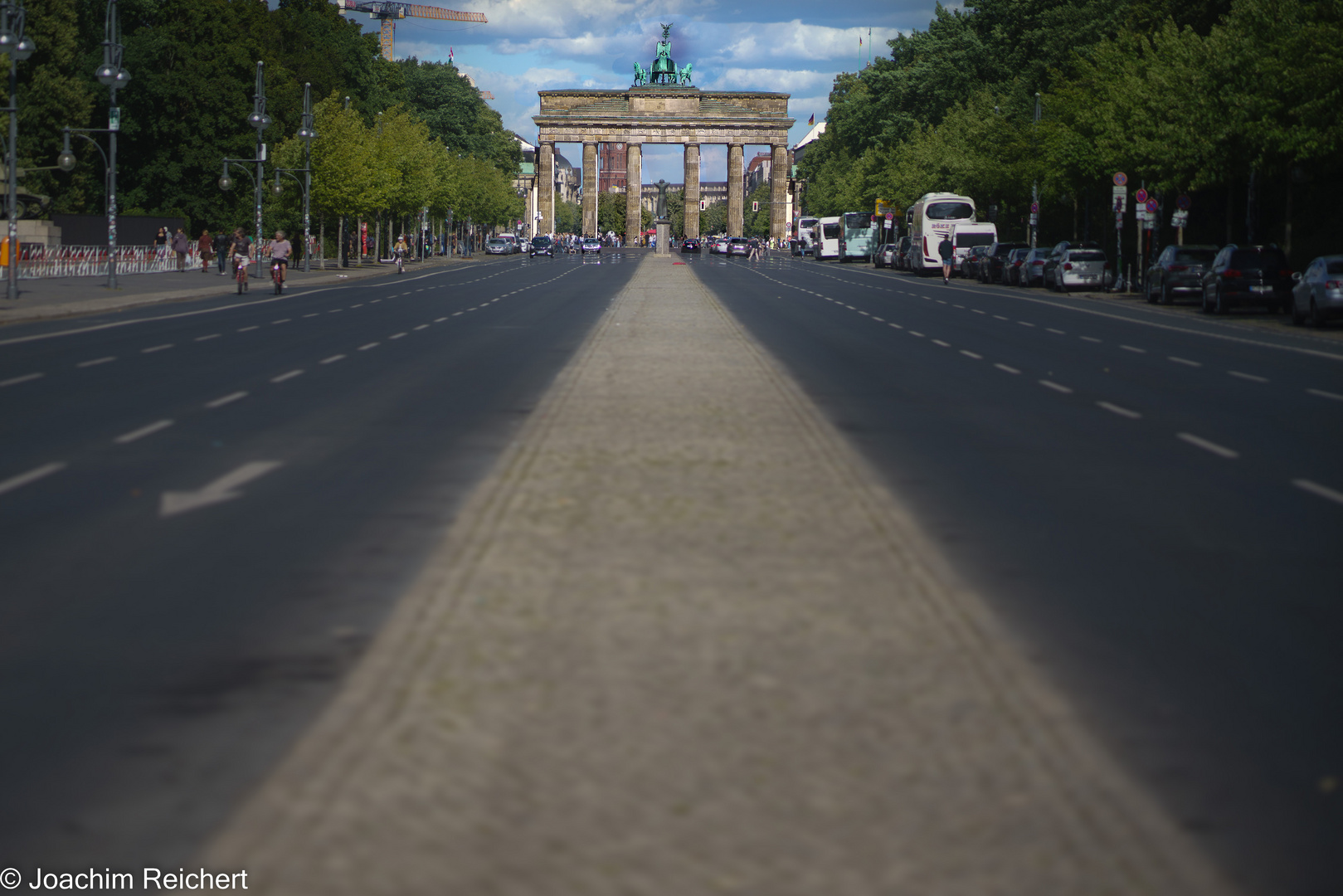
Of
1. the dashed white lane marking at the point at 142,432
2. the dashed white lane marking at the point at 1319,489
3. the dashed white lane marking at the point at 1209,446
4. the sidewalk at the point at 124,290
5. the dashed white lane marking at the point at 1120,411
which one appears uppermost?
the sidewalk at the point at 124,290

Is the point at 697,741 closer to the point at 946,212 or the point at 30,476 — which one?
the point at 30,476

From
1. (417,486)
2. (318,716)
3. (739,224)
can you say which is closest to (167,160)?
(417,486)

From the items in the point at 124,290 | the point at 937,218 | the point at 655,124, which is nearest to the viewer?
the point at 124,290

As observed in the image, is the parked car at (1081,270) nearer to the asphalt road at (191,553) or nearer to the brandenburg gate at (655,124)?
the asphalt road at (191,553)

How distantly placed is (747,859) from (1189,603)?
12.8 feet

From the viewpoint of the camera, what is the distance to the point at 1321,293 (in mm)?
33188

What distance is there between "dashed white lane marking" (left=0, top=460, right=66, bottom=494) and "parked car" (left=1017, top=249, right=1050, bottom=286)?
166 ft

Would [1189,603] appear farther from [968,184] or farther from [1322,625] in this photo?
[968,184]

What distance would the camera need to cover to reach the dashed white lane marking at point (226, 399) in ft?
53.0

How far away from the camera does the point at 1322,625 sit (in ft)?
23.5

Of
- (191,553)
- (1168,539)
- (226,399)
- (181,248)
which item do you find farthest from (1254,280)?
(181,248)

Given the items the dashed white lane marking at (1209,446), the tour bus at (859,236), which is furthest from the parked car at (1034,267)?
the tour bus at (859,236)

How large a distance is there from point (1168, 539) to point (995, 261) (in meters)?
58.5

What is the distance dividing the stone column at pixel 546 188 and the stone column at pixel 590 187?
143 inches
